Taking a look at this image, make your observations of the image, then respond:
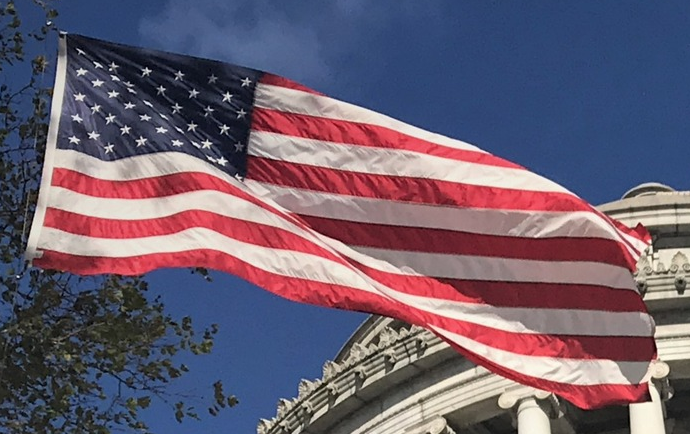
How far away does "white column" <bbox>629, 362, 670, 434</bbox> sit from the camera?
3688 cm

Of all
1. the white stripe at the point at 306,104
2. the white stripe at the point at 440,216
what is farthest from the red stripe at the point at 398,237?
the white stripe at the point at 306,104

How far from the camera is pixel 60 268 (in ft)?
55.6

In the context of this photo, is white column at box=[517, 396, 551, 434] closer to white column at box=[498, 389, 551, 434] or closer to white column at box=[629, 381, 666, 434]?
white column at box=[498, 389, 551, 434]

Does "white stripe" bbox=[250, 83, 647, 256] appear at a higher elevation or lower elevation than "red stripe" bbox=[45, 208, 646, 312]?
higher

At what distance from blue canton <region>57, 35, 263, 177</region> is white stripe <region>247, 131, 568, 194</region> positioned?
489mm

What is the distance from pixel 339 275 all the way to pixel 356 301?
1.50 ft

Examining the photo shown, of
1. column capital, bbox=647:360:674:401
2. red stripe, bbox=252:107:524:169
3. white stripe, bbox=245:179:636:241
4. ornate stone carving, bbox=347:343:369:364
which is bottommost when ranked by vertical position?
white stripe, bbox=245:179:636:241

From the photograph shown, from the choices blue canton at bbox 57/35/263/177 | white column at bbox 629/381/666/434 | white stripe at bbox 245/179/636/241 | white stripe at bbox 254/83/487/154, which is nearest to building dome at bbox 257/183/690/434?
white column at bbox 629/381/666/434

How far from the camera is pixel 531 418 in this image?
1485 inches

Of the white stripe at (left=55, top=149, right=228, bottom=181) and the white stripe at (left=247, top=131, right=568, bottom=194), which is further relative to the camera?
the white stripe at (left=247, top=131, right=568, bottom=194)

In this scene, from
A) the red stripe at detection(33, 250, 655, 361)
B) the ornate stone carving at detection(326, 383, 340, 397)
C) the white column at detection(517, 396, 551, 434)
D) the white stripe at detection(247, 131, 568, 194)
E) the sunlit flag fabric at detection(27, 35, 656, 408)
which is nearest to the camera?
the red stripe at detection(33, 250, 655, 361)

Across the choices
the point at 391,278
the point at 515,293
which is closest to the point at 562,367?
the point at 515,293

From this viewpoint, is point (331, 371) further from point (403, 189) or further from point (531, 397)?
point (403, 189)

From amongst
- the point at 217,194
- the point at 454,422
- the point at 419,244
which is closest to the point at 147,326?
the point at 217,194
